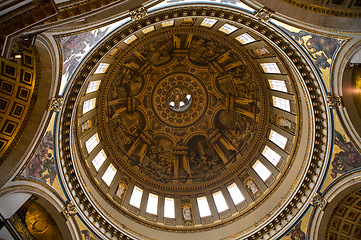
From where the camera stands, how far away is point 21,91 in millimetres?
13586

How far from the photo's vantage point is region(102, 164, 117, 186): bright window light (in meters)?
23.2

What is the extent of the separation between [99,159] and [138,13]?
15633 mm

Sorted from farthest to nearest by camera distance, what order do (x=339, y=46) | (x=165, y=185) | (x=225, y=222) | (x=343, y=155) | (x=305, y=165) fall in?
(x=165, y=185) < (x=225, y=222) < (x=305, y=165) < (x=343, y=155) < (x=339, y=46)

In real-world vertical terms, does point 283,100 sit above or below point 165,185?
above

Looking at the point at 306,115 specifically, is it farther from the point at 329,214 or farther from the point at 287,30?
the point at 287,30

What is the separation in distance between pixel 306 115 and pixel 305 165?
3978 millimetres

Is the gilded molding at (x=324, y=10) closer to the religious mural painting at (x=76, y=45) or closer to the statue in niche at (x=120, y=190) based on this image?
the religious mural painting at (x=76, y=45)

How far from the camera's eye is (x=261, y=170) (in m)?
24.8

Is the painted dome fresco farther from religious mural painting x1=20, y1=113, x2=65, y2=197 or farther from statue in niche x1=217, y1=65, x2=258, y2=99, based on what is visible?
religious mural painting x1=20, y1=113, x2=65, y2=197

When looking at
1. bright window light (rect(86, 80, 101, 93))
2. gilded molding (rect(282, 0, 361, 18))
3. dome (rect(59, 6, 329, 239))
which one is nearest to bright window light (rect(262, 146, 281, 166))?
dome (rect(59, 6, 329, 239))

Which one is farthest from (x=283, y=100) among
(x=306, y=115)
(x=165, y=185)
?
(x=165, y=185)

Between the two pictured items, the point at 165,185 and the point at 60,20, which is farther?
the point at 165,185

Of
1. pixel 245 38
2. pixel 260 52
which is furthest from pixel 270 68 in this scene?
pixel 245 38

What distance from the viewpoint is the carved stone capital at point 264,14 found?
41.7 feet
